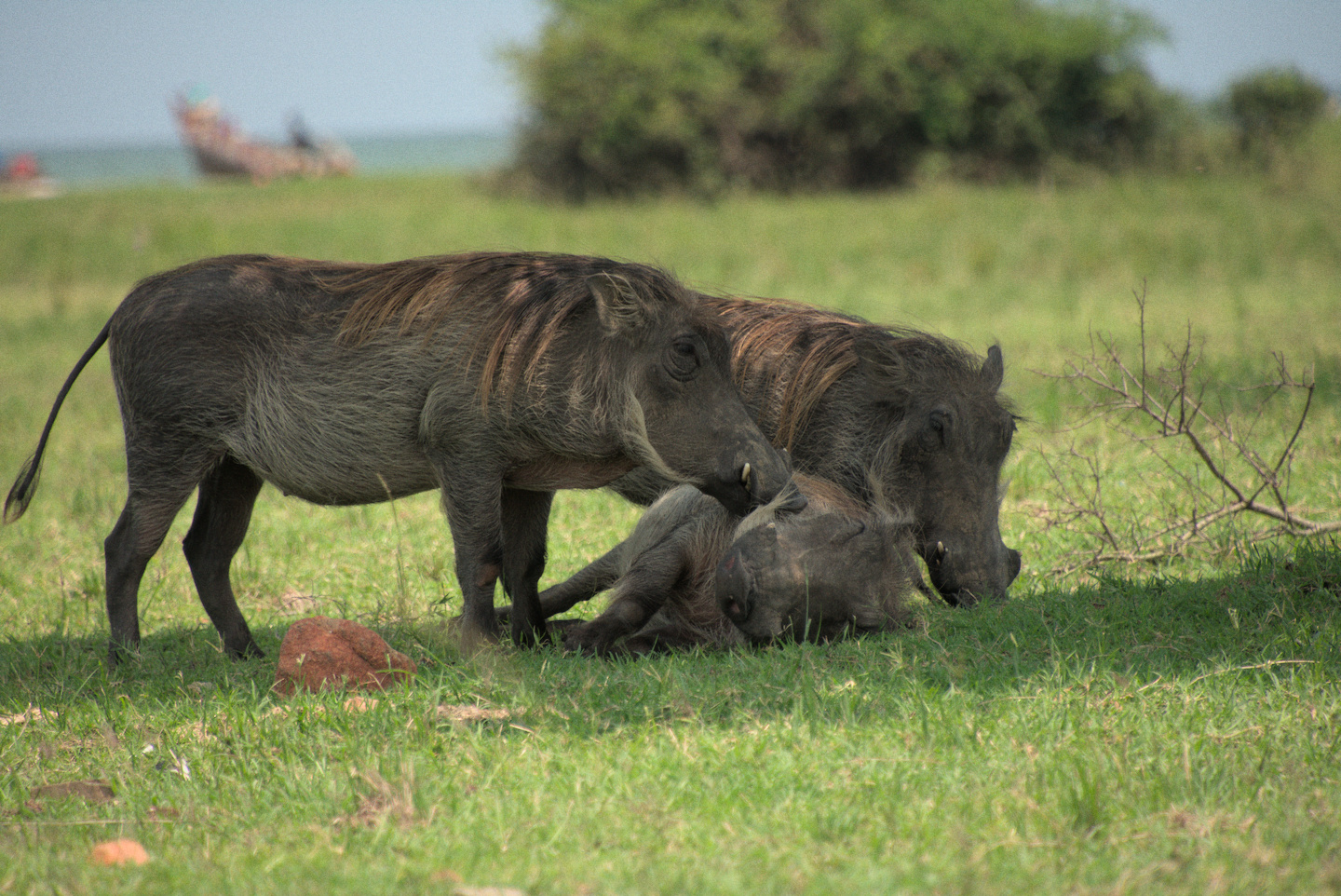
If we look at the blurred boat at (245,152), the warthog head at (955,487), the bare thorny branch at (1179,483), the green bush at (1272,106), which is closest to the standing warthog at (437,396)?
the warthog head at (955,487)

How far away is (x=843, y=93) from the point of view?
744 inches

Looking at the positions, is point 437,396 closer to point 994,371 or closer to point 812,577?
point 812,577

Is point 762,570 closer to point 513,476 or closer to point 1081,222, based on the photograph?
point 513,476

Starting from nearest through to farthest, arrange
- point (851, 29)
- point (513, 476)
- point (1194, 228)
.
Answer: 1. point (513, 476)
2. point (1194, 228)
3. point (851, 29)

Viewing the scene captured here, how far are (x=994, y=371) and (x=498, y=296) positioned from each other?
1.62 metres

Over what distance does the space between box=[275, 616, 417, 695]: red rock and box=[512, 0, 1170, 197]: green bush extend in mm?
16245

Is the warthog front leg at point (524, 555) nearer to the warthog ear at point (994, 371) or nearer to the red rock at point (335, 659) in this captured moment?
the red rock at point (335, 659)

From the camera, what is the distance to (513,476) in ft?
11.8

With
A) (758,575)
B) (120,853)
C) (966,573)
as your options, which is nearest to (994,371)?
(966,573)

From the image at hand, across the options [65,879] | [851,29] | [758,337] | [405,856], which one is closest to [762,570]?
[758,337]

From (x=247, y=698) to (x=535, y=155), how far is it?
61.0 feet

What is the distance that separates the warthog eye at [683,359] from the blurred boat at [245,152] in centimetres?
3186

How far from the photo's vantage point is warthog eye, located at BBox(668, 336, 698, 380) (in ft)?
11.4

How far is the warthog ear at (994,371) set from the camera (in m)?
3.90
